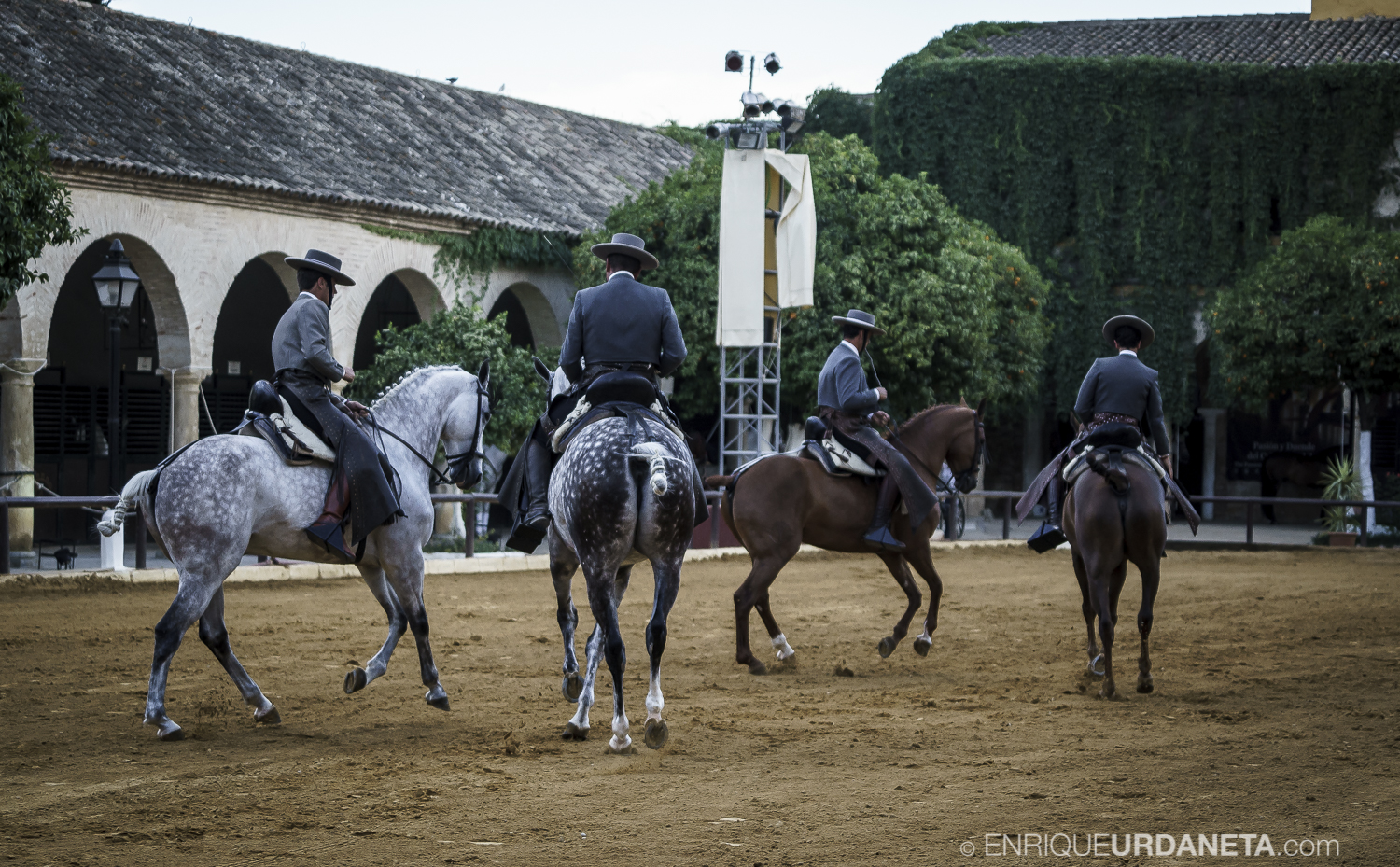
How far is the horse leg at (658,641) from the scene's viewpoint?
→ 21.6 ft

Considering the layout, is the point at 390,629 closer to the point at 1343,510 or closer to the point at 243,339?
the point at 243,339

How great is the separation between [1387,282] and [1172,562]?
821 centimetres

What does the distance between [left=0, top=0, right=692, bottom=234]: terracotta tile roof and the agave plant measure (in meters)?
14.0

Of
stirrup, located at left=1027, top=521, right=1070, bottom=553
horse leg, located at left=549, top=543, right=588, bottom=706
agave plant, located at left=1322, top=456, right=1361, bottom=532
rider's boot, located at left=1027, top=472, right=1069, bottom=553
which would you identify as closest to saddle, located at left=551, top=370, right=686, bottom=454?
horse leg, located at left=549, top=543, right=588, bottom=706

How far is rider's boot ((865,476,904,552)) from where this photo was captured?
996cm

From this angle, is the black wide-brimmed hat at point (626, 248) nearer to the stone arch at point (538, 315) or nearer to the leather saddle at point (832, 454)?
the leather saddle at point (832, 454)

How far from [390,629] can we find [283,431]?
128cm

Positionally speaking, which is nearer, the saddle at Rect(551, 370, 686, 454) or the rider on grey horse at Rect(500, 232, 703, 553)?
the saddle at Rect(551, 370, 686, 454)

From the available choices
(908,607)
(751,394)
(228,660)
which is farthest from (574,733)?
(751,394)

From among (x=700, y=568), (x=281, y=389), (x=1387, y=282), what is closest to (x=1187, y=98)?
(x=1387, y=282)

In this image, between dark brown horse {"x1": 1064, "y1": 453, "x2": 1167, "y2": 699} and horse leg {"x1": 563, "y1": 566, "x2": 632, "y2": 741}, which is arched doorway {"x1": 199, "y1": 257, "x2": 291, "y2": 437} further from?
dark brown horse {"x1": 1064, "y1": 453, "x2": 1167, "y2": 699}

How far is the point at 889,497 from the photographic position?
32.8ft

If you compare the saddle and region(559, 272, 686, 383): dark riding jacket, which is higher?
region(559, 272, 686, 383): dark riding jacket

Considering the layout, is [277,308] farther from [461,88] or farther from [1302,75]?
[1302,75]
